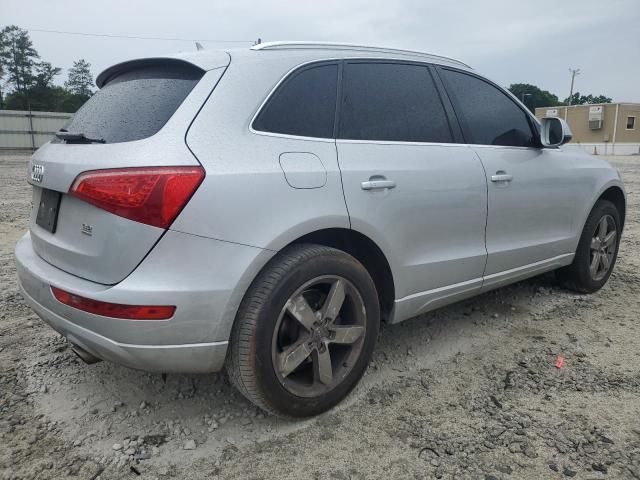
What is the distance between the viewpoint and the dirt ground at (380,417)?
7.22ft

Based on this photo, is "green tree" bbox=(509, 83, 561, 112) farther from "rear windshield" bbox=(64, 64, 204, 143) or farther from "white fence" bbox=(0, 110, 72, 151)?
"rear windshield" bbox=(64, 64, 204, 143)

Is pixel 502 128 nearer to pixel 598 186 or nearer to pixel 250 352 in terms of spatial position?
pixel 598 186

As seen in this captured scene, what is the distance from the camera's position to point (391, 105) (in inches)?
114

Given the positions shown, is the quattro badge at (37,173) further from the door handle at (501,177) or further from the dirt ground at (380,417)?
the door handle at (501,177)

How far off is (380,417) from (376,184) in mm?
1150

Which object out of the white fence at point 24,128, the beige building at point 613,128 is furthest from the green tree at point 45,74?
the beige building at point 613,128

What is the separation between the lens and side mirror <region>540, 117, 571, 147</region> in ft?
12.2

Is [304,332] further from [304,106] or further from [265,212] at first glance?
[304,106]

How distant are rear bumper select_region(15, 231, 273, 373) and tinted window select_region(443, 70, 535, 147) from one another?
1.81 metres

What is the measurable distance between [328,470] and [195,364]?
71cm

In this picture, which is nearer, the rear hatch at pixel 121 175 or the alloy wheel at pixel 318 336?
the rear hatch at pixel 121 175

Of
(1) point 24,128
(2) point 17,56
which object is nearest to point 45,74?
(2) point 17,56

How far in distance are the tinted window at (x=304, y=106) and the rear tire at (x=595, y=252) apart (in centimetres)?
271

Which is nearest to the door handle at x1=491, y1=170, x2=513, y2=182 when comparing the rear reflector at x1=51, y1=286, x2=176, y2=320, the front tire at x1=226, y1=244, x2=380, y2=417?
the front tire at x1=226, y1=244, x2=380, y2=417
